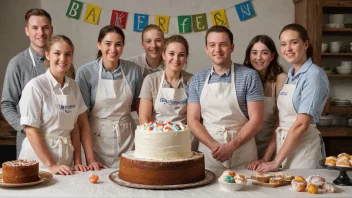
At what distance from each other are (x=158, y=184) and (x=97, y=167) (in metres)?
0.49

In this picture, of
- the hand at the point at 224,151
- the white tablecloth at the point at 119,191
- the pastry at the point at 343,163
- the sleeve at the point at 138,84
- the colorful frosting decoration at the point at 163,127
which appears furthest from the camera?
the sleeve at the point at 138,84

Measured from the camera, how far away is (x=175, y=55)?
107 inches

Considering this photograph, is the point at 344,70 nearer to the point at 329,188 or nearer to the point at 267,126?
the point at 267,126

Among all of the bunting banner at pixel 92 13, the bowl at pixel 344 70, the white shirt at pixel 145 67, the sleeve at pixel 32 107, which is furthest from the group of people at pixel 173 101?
the bowl at pixel 344 70

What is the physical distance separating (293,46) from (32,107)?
1479mm

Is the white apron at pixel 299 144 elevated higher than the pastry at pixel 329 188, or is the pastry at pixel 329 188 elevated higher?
the white apron at pixel 299 144

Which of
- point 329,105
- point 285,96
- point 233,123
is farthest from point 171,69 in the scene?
point 329,105

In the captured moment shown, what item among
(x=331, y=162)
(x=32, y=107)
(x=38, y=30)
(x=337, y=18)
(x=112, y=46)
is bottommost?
(x=331, y=162)

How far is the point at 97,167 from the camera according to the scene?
2338 mm

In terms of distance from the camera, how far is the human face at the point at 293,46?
8.23 feet

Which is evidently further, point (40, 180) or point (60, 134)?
point (60, 134)

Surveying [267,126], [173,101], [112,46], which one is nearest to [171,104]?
[173,101]

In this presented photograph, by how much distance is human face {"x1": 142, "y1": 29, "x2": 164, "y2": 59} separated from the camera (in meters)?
3.13

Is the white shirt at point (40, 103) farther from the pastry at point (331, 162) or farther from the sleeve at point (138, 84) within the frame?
the pastry at point (331, 162)
